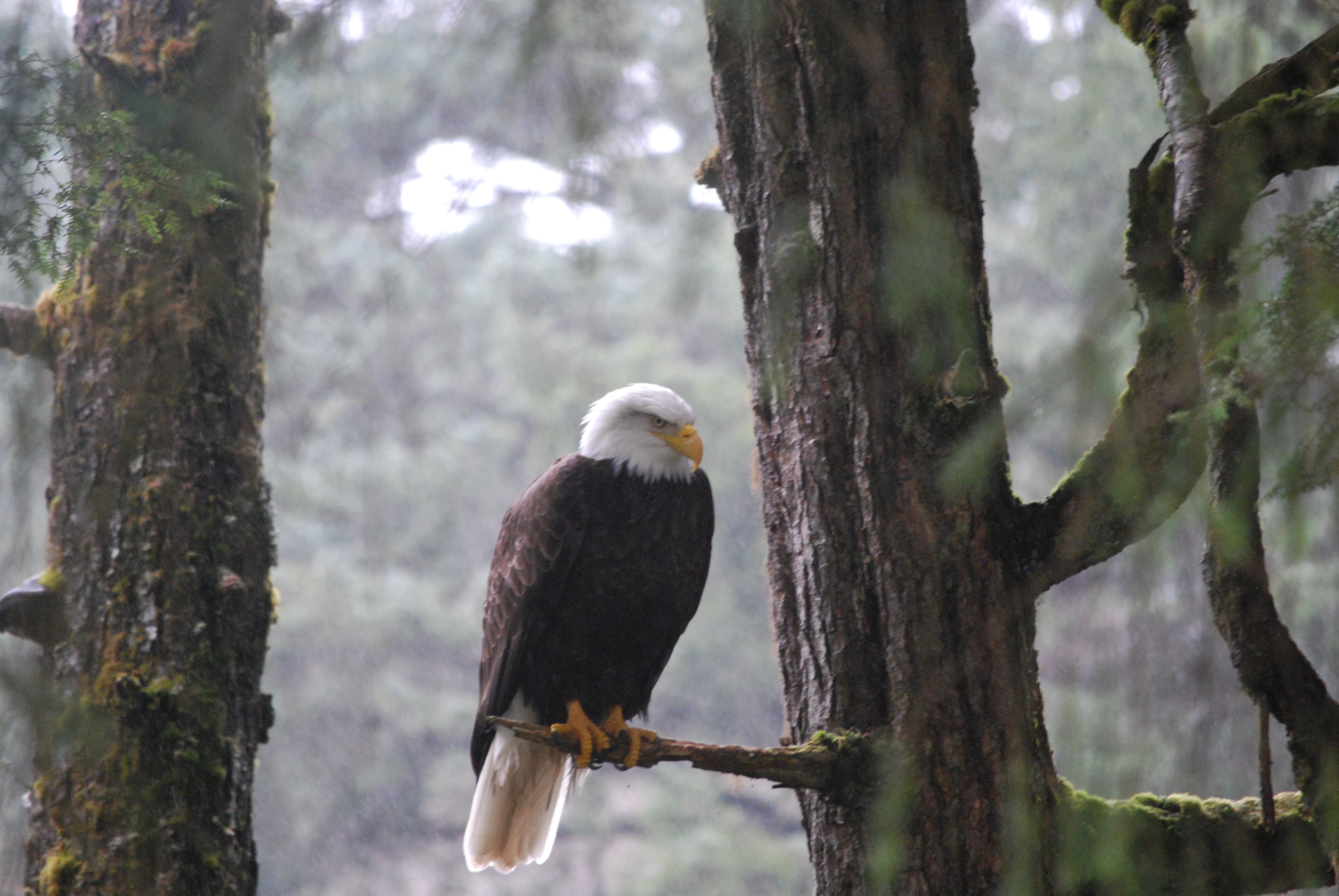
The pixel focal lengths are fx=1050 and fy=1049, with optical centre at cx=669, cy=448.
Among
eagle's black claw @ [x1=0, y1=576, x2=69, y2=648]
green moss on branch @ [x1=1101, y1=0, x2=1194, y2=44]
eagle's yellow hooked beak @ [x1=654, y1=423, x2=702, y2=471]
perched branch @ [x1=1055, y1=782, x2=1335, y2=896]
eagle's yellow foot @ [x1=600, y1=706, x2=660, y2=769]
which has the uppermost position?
green moss on branch @ [x1=1101, y1=0, x2=1194, y2=44]

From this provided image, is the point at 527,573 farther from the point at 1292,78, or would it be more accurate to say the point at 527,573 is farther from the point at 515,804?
the point at 1292,78

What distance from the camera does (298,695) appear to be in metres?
8.50

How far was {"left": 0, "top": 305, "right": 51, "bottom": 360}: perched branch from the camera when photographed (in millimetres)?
2732

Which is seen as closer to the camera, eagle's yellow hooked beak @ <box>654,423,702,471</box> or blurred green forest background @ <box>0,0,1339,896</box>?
eagle's yellow hooked beak @ <box>654,423,702,471</box>

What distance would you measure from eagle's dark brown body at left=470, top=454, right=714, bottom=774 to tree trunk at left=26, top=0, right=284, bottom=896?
2.19 ft

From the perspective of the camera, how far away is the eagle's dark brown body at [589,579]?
2.60m

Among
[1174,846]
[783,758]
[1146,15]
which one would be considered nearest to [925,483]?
[783,758]

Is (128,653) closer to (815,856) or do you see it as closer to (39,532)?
(815,856)

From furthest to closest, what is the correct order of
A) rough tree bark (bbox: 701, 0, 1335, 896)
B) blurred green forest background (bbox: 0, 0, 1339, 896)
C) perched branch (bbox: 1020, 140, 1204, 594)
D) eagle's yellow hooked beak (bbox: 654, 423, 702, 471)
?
blurred green forest background (bbox: 0, 0, 1339, 896) → eagle's yellow hooked beak (bbox: 654, 423, 702, 471) → rough tree bark (bbox: 701, 0, 1335, 896) → perched branch (bbox: 1020, 140, 1204, 594)

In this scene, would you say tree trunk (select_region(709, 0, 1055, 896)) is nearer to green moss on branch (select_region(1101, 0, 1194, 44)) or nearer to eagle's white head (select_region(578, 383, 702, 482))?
green moss on branch (select_region(1101, 0, 1194, 44))

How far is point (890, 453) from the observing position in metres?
1.94

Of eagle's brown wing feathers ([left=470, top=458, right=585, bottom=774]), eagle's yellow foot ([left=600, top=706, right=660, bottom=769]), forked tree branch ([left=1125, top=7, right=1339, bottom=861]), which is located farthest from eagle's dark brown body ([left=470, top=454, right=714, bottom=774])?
forked tree branch ([left=1125, top=7, right=1339, bottom=861])

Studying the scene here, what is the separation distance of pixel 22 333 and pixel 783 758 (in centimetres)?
227

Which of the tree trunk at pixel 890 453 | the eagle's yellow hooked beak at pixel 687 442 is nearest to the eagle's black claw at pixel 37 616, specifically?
the eagle's yellow hooked beak at pixel 687 442
